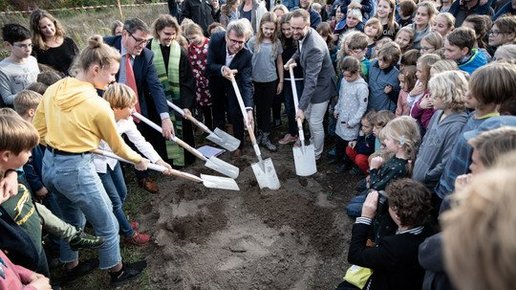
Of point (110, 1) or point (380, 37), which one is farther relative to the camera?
point (110, 1)

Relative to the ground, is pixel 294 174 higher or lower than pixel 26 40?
lower

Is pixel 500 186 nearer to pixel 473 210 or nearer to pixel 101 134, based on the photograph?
pixel 473 210

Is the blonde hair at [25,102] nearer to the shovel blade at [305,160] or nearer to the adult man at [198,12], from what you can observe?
the shovel blade at [305,160]

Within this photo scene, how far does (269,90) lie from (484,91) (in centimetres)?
318

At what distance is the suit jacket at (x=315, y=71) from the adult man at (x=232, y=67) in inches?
28.3

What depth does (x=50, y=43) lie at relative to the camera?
471cm

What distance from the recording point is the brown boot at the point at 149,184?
4555 millimetres

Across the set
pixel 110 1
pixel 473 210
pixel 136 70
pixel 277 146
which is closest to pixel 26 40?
pixel 136 70

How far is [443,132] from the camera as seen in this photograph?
2795 millimetres

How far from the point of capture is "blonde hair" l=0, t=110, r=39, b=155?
2078mm

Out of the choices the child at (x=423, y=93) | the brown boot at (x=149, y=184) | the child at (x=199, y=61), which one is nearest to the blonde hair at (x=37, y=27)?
the child at (x=199, y=61)

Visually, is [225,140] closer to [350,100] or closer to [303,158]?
[303,158]

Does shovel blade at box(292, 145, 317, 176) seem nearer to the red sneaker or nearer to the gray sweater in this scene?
the gray sweater

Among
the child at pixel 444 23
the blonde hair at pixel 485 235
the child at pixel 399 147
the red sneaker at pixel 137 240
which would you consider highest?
the blonde hair at pixel 485 235
